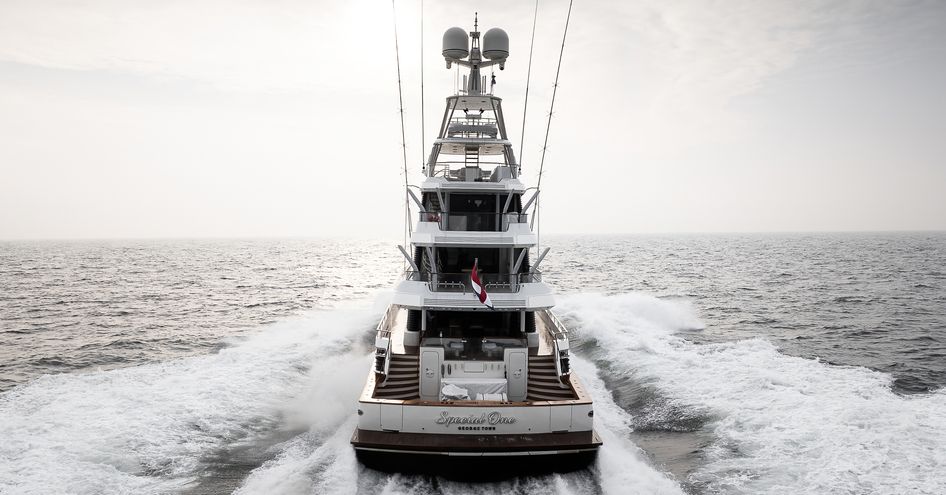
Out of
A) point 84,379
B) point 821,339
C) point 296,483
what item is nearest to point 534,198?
point 296,483

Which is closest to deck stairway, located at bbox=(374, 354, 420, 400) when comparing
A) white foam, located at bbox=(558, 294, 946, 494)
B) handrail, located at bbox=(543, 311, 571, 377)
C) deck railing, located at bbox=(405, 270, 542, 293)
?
deck railing, located at bbox=(405, 270, 542, 293)

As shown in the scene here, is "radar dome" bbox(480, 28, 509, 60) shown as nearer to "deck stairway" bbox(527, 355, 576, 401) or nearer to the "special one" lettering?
"deck stairway" bbox(527, 355, 576, 401)

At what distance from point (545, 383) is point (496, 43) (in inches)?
510

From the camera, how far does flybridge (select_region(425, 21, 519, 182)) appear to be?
18.4 meters

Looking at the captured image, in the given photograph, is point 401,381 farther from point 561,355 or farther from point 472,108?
point 472,108

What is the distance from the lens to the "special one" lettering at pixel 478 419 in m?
Result: 11.5

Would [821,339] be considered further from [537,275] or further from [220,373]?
[220,373]

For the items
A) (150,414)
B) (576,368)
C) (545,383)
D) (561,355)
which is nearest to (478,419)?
(545,383)

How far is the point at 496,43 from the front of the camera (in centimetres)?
1914

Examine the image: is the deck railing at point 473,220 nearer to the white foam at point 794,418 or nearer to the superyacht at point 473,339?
the superyacht at point 473,339

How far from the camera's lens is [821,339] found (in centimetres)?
2464

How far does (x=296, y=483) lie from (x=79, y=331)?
914 inches

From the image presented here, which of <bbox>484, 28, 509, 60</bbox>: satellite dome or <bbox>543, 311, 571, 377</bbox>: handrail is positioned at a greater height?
<bbox>484, 28, 509, 60</bbox>: satellite dome

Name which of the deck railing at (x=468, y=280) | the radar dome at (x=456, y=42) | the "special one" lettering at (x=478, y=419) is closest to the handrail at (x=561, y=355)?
the deck railing at (x=468, y=280)
